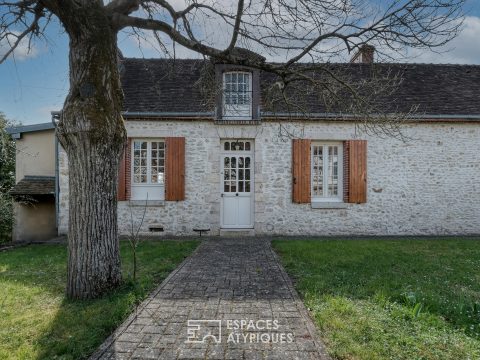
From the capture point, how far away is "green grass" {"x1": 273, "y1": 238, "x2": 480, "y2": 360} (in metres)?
3.12

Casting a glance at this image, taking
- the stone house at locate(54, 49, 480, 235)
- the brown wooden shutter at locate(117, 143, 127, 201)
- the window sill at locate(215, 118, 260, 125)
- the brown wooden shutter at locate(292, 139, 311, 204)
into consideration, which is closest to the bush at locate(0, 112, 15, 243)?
the stone house at locate(54, 49, 480, 235)

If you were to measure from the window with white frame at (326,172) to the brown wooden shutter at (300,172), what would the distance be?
42cm

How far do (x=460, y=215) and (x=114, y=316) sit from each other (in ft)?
34.2

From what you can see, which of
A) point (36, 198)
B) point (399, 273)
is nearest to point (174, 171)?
point (36, 198)

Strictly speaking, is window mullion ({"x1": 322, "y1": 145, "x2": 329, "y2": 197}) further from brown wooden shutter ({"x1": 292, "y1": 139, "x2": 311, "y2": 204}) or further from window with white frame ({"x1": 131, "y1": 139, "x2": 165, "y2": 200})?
window with white frame ({"x1": 131, "y1": 139, "x2": 165, "y2": 200})

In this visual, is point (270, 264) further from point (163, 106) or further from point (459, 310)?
point (163, 106)

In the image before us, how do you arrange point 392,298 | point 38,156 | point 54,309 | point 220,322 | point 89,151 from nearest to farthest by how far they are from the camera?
point 220,322, point 54,309, point 89,151, point 392,298, point 38,156

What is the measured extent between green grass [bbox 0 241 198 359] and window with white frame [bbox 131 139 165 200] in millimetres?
3485

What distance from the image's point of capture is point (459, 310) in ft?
12.6

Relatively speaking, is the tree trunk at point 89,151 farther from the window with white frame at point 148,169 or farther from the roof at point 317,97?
the window with white frame at point 148,169

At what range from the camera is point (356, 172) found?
1002cm

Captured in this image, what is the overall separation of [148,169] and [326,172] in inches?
210

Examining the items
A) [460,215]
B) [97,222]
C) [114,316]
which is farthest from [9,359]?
[460,215]

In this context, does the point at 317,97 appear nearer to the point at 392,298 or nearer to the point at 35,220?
the point at 392,298
